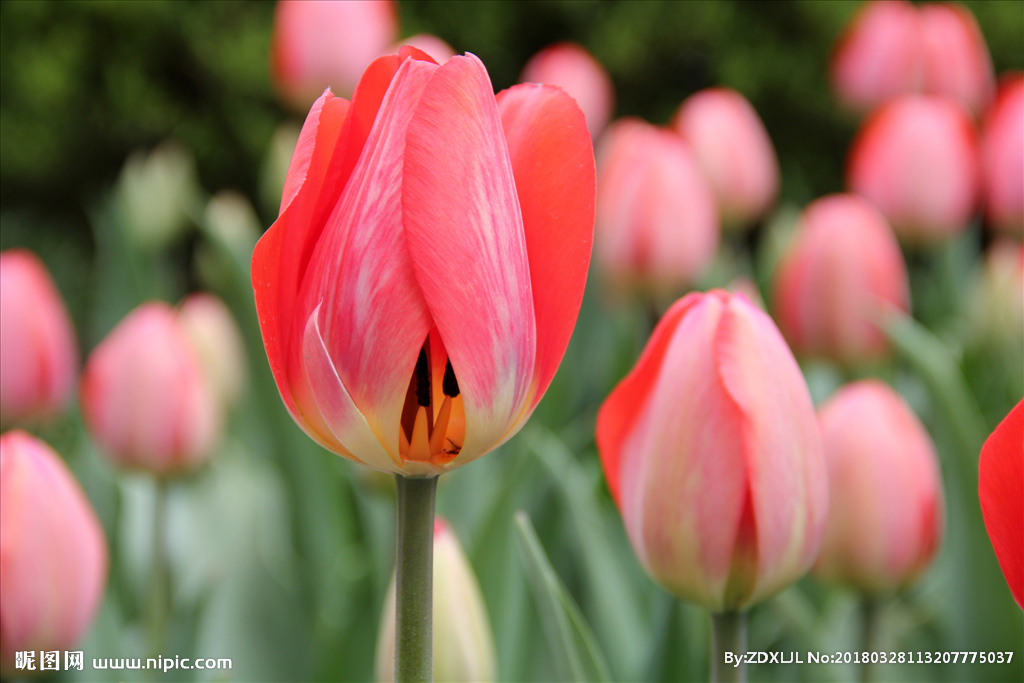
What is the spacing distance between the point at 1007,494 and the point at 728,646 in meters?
0.22

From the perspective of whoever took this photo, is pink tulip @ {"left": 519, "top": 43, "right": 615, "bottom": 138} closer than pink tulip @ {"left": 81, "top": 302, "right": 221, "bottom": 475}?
No

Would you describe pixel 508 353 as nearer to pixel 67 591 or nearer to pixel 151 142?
pixel 67 591

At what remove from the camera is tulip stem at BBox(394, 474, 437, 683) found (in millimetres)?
428

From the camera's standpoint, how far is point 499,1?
3.56m

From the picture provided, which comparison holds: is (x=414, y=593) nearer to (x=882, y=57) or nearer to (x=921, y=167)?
(x=921, y=167)

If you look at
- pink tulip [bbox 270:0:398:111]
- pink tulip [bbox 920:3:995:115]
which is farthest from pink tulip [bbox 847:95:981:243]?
pink tulip [bbox 270:0:398:111]

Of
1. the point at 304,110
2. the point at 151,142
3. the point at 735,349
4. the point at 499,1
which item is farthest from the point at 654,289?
the point at 151,142

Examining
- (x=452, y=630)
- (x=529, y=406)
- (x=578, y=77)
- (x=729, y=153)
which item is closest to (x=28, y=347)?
(x=452, y=630)

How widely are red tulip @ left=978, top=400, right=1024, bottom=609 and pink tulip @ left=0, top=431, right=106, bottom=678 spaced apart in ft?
1.89

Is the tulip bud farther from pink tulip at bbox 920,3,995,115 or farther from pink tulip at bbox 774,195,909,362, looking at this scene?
pink tulip at bbox 920,3,995,115

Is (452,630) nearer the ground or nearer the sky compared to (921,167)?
nearer the ground

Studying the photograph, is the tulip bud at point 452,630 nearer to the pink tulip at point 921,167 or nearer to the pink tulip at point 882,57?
the pink tulip at point 921,167

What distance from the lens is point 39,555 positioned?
663 mm

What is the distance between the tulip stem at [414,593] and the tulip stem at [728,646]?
0.22 meters
